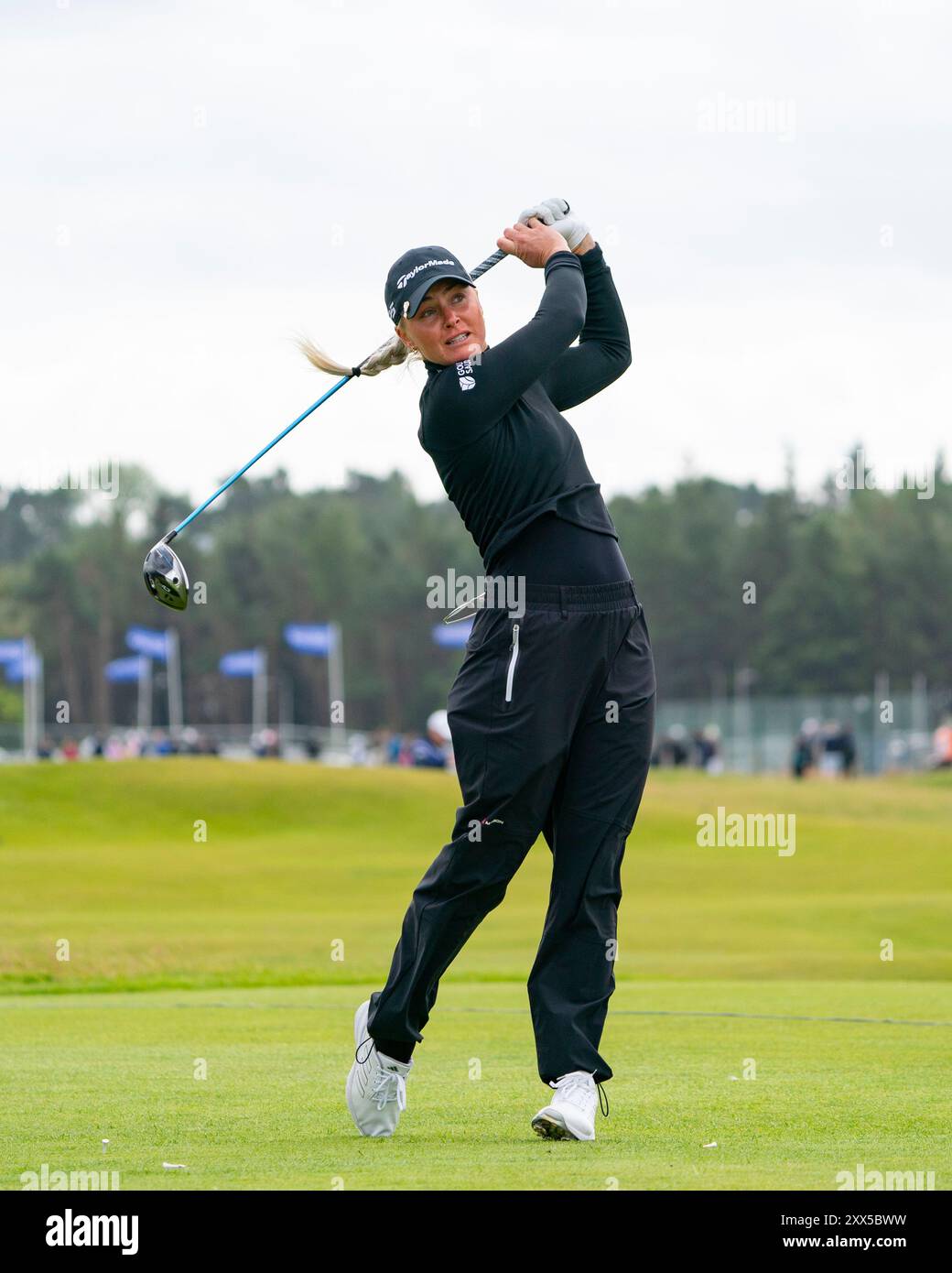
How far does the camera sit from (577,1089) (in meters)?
5.30

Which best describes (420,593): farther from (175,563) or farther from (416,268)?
(416,268)

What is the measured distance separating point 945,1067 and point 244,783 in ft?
115

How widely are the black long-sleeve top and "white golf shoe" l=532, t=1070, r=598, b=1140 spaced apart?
1.41 m

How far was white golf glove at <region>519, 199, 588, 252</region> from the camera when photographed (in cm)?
598

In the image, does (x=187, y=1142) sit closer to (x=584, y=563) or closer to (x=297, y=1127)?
(x=297, y=1127)

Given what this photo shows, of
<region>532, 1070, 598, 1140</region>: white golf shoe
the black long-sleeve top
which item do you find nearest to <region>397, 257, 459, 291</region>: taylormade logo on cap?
the black long-sleeve top

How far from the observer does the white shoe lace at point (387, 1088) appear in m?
5.39

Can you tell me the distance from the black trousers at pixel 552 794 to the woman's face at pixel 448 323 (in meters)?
0.71

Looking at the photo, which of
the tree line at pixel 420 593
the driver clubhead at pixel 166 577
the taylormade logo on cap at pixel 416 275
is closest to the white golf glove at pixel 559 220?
the taylormade logo on cap at pixel 416 275

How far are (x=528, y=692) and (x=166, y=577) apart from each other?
4.89ft

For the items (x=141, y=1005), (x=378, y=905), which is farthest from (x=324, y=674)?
(x=141, y=1005)

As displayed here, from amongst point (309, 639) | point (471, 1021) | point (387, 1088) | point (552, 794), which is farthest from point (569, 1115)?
point (309, 639)

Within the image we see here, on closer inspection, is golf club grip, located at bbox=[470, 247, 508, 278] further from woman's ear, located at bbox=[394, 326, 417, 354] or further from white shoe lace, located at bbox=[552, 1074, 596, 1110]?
white shoe lace, located at bbox=[552, 1074, 596, 1110]

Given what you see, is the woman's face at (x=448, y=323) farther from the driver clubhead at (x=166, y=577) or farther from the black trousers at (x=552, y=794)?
the driver clubhead at (x=166, y=577)
